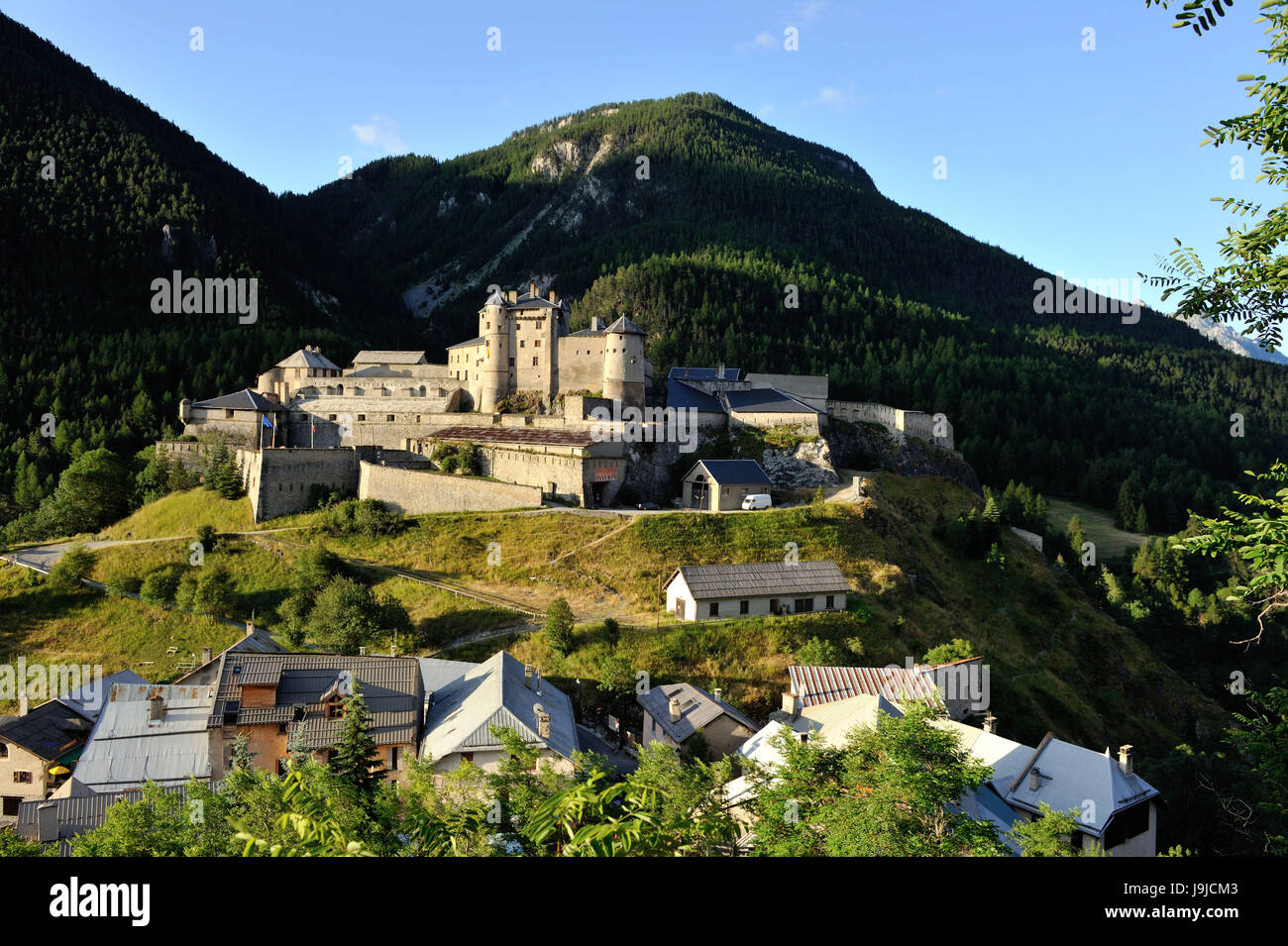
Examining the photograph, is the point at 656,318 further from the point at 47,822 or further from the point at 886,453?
the point at 47,822

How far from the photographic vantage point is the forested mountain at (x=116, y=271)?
297 ft

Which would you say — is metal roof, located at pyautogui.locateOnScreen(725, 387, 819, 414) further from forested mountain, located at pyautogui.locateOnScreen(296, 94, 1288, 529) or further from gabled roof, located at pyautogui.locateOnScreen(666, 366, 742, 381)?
forested mountain, located at pyautogui.locateOnScreen(296, 94, 1288, 529)

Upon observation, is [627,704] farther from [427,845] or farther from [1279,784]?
[427,845]

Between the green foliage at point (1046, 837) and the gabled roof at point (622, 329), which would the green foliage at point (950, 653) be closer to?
the green foliage at point (1046, 837)

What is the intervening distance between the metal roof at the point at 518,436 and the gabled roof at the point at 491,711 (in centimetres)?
2145

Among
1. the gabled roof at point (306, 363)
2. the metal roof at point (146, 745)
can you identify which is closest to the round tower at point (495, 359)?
the gabled roof at point (306, 363)

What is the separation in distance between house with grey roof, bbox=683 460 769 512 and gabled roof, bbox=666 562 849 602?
843 centimetres

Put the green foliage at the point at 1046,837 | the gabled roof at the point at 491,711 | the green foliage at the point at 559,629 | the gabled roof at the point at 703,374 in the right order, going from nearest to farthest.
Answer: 1. the green foliage at the point at 1046,837
2. the gabled roof at the point at 491,711
3. the green foliage at the point at 559,629
4. the gabled roof at the point at 703,374

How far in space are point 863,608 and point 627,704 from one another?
14.6m

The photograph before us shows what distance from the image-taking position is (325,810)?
8984 millimetres

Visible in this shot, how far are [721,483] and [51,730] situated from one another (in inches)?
1416

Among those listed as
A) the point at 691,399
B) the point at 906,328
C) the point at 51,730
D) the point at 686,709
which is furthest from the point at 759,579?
the point at 906,328

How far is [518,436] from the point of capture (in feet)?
185
